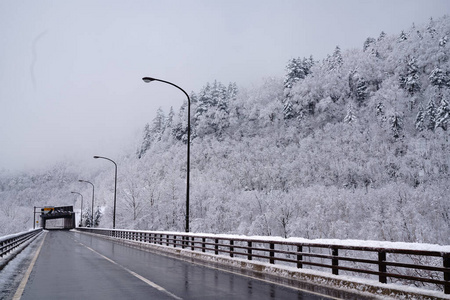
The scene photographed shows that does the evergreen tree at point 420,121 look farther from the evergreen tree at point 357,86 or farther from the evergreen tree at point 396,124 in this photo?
the evergreen tree at point 357,86

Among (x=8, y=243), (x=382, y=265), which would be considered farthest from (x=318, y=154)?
(x=382, y=265)

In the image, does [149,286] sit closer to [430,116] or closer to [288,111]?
[430,116]

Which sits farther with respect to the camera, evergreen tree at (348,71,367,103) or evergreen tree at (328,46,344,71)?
evergreen tree at (328,46,344,71)

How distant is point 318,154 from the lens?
4776 inches

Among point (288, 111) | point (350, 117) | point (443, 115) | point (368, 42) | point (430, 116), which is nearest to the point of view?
point (443, 115)

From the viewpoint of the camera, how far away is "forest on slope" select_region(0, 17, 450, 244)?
6681 centimetres

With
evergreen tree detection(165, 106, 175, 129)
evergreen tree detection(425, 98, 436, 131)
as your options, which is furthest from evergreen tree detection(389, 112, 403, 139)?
evergreen tree detection(165, 106, 175, 129)

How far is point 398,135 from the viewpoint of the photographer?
124 m

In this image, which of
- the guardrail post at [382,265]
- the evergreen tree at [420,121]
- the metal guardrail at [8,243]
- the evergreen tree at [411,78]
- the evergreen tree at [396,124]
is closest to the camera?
the guardrail post at [382,265]

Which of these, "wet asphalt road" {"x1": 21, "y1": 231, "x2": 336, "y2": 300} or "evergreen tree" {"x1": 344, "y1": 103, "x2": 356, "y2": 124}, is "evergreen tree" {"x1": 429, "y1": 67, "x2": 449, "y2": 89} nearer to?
"evergreen tree" {"x1": 344, "y1": 103, "x2": 356, "y2": 124}

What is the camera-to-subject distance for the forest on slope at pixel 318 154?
6681cm

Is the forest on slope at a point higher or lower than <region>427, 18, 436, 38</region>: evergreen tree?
lower

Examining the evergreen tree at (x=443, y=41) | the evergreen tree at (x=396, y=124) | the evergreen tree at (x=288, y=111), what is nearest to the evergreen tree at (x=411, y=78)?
the evergreen tree at (x=443, y=41)

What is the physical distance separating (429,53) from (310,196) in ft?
365
